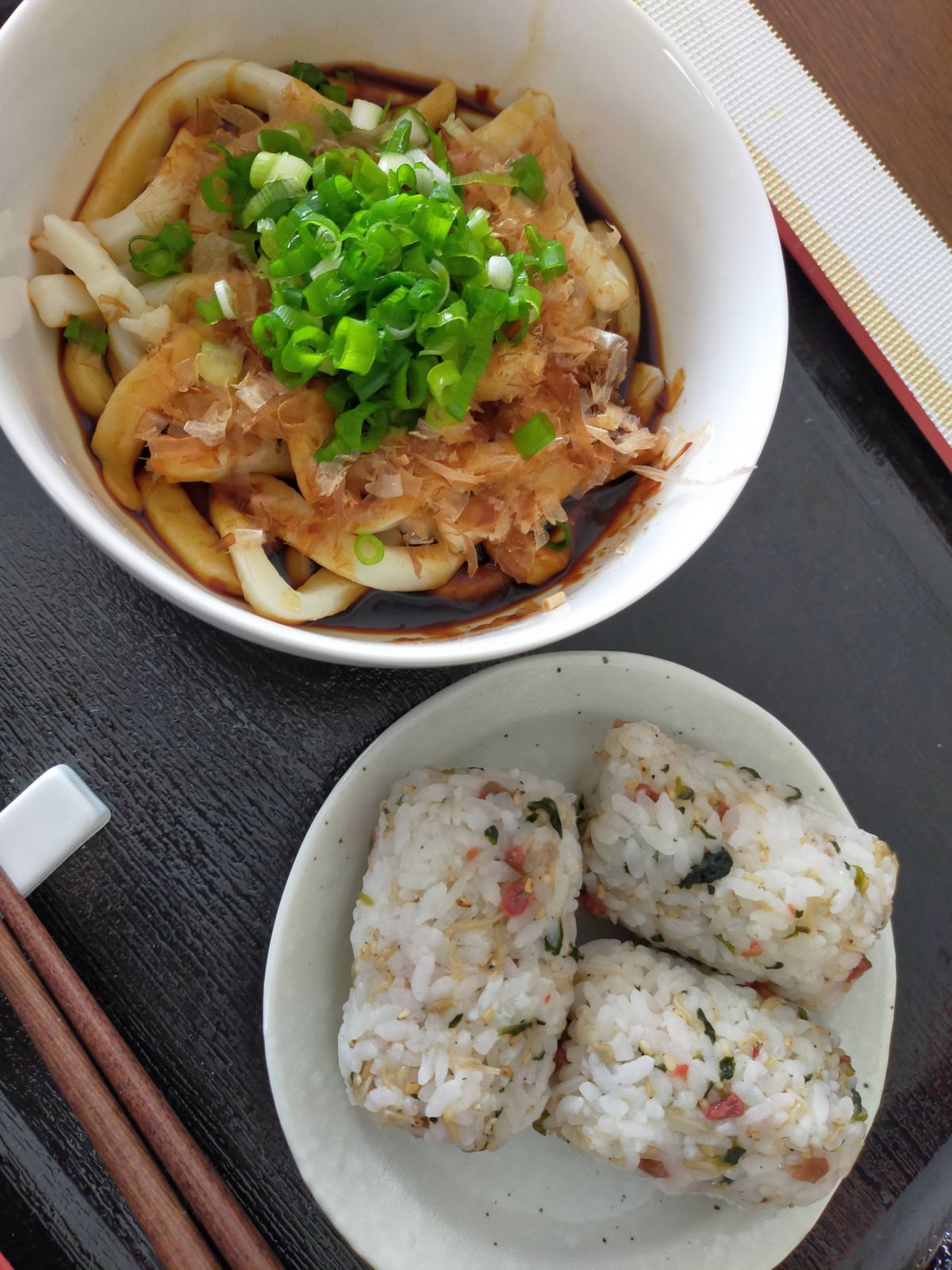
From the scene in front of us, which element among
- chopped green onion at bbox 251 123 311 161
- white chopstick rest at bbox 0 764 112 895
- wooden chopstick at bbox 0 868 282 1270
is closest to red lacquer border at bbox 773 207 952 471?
chopped green onion at bbox 251 123 311 161

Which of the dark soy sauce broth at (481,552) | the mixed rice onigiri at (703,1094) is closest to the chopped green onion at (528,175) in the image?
the dark soy sauce broth at (481,552)

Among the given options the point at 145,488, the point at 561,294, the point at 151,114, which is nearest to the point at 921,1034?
the point at 561,294

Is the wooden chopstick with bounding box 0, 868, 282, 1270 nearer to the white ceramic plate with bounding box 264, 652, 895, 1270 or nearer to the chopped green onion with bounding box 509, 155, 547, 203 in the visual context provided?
the white ceramic plate with bounding box 264, 652, 895, 1270

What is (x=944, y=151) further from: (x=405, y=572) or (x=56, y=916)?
(x=56, y=916)

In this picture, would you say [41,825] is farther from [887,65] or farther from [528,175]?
[887,65]

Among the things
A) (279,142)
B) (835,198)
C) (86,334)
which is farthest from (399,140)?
(835,198)
